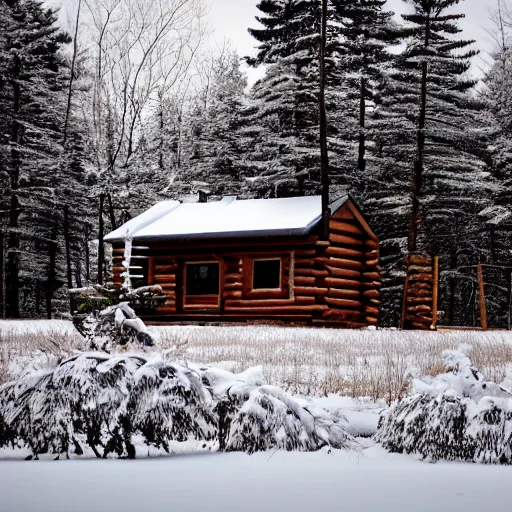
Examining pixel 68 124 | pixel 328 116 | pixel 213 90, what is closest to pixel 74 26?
pixel 68 124

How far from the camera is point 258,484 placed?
4.85 metres

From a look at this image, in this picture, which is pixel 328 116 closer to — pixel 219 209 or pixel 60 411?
pixel 219 209

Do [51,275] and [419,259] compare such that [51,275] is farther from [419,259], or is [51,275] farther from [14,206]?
[419,259]

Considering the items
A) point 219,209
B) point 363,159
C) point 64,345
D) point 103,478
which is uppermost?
point 363,159

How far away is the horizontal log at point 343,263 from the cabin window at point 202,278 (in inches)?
138

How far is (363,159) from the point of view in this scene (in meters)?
30.9

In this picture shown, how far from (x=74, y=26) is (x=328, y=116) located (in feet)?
36.9

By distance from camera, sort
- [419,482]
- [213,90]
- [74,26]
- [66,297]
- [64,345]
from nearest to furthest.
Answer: [419,482]
[64,345]
[74,26]
[213,90]
[66,297]

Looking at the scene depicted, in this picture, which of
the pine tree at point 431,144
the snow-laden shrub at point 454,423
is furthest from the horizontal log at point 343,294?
the snow-laden shrub at point 454,423

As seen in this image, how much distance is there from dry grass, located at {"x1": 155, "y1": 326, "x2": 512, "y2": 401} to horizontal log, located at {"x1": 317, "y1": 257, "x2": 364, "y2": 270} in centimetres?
551

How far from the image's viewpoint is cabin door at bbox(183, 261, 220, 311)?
2283 cm

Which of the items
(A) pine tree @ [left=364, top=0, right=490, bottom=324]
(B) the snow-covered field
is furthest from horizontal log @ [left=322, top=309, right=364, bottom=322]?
(B) the snow-covered field

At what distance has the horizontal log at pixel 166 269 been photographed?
23094mm

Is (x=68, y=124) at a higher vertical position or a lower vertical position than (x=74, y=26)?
lower
